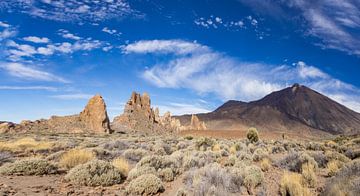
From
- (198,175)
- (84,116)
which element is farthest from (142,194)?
(84,116)

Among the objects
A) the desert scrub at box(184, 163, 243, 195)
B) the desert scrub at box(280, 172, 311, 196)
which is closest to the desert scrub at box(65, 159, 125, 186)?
the desert scrub at box(184, 163, 243, 195)

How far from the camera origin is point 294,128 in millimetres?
159250

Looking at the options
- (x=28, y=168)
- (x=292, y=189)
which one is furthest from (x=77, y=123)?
(x=292, y=189)

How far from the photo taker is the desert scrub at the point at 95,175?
9156mm

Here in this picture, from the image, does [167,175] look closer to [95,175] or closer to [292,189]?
Result: [95,175]

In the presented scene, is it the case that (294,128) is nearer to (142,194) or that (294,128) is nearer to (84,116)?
(84,116)

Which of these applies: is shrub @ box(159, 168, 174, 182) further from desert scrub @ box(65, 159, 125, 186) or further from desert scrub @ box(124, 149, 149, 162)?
desert scrub @ box(124, 149, 149, 162)

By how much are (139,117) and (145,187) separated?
63.0 metres

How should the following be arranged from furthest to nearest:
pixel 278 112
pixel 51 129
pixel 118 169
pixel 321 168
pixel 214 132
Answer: pixel 278 112 < pixel 51 129 < pixel 214 132 < pixel 321 168 < pixel 118 169

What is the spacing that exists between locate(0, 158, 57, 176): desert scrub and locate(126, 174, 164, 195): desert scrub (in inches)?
151

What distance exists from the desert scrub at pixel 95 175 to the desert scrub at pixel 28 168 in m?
1.63

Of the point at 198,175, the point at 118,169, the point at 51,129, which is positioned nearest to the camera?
the point at 198,175

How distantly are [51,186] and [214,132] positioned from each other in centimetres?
4186

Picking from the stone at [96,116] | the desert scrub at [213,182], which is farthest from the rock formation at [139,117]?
the desert scrub at [213,182]
